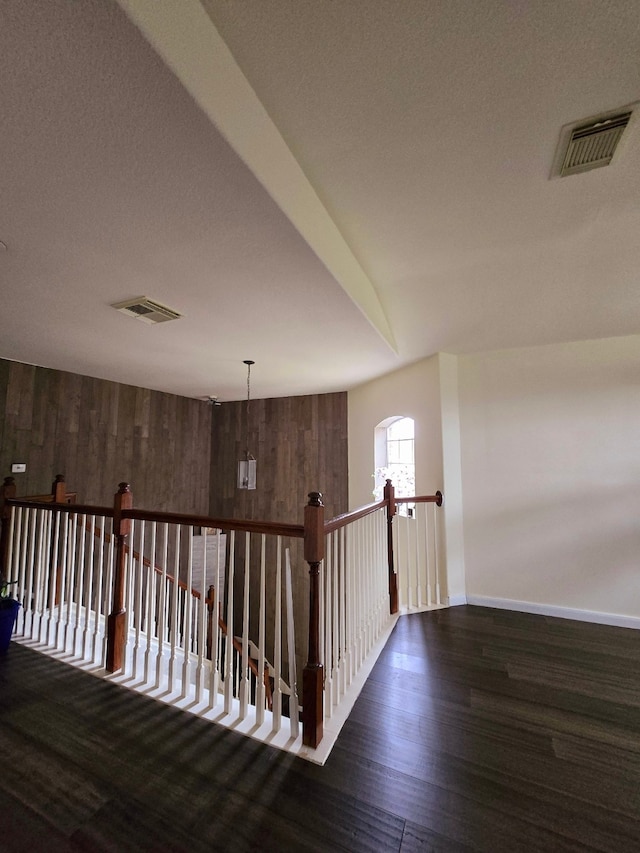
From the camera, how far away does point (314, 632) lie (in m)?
1.76

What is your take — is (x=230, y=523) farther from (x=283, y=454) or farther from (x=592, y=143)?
(x=283, y=454)

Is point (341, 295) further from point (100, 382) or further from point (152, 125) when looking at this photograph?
point (100, 382)

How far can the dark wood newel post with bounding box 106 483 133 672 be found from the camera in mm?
2314

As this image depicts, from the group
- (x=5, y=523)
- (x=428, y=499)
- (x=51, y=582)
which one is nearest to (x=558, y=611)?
(x=428, y=499)

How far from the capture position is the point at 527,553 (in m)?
3.52

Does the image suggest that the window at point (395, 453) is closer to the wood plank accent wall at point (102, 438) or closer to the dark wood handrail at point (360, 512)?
the dark wood handrail at point (360, 512)

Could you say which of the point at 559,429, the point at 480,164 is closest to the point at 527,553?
the point at 559,429

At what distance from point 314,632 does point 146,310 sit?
93.2 inches

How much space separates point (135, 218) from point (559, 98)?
1725 mm

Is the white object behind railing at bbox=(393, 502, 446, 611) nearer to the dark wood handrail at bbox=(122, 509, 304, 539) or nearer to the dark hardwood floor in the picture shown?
the dark hardwood floor

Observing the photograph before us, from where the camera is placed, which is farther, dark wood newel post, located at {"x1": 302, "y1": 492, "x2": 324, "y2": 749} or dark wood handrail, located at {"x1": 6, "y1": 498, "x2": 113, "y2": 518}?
dark wood handrail, located at {"x1": 6, "y1": 498, "x2": 113, "y2": 518}

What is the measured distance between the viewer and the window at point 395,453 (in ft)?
15.4

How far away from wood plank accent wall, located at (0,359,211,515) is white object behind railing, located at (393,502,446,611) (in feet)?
12.1

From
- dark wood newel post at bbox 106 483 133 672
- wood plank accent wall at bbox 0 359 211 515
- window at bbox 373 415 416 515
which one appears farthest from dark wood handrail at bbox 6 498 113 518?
window at bbox 373 415 416 515
